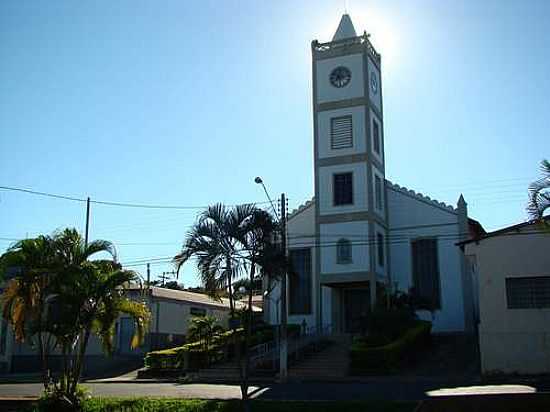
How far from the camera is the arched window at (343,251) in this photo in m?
37.2

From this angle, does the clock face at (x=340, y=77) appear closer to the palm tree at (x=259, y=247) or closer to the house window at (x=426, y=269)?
the house window at (x=426, y=269)

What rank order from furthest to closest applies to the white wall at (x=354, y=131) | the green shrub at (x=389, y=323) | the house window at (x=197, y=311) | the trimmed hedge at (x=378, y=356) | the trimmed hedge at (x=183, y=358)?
the house window at (x=197, y=311) < the white wall at (x=354, y=131) < the trimmed hedge at (x=183, y=358) < the green shrub at (x=389, y=323) < the trimmed hedge at (x=378, y=356)

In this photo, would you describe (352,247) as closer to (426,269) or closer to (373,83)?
(426,269)

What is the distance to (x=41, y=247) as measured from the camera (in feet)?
56.6

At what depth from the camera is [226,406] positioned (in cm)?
1623

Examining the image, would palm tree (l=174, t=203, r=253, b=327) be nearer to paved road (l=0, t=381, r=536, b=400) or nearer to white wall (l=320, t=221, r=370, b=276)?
paved road (l=0, t=381, r=536, b=400)

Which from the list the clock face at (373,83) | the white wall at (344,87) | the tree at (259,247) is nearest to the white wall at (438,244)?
the clock face at (373,83)

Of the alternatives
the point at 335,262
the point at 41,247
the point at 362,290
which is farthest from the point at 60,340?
the point at 362,290

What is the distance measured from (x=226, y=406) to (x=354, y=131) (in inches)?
977

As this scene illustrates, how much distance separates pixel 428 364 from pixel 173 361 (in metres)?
12.0

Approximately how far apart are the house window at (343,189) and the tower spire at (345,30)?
8605 millimetres

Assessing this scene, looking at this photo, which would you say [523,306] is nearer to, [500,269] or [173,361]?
[500,269]

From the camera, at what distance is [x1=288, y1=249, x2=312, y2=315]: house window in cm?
3975

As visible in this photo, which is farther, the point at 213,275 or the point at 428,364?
the point at 428,364
